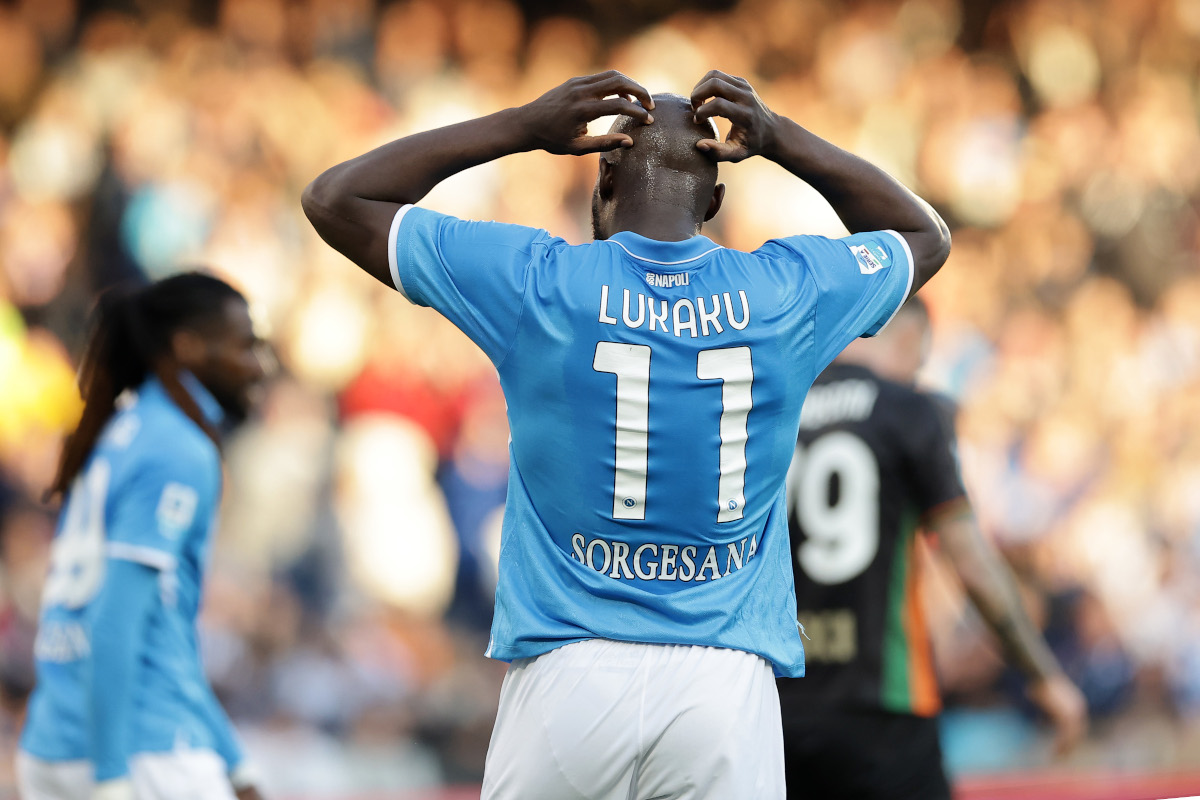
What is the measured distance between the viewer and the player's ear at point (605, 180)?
7.48 ft

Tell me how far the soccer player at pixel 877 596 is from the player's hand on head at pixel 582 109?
1.70m

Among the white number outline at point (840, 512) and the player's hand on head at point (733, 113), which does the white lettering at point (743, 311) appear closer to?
the player's hand on head at point (733, 113)

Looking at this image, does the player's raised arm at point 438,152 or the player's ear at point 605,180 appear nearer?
the player's raised arm at point 438,152

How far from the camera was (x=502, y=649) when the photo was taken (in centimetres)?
207

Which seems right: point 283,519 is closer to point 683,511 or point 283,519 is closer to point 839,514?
point 839,514

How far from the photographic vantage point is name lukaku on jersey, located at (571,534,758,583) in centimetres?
207

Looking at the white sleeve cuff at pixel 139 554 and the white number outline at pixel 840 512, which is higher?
the white number outline at pixel 840 512

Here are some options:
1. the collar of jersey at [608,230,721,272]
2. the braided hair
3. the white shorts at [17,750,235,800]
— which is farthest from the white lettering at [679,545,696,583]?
the braided hair

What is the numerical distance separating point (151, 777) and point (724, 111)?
2242 millimetres

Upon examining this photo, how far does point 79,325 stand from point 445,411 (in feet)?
8.91

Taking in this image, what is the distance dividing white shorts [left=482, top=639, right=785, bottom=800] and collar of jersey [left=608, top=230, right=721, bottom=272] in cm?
65

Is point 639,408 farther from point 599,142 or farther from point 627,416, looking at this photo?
point 599,142

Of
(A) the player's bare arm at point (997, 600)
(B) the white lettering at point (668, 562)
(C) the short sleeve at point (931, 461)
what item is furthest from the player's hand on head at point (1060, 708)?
(B) the white lettering at point (668, 562)

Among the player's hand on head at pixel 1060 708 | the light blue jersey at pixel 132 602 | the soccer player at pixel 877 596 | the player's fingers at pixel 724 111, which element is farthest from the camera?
the player's hand on head at pixel 1060 708
